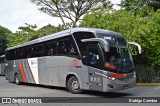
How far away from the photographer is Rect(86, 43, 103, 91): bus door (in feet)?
42.0

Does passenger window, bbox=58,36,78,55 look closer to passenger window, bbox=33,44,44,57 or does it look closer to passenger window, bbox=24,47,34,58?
passenger window, bbox=33,44,44,57

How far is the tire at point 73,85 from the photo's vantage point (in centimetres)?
1429

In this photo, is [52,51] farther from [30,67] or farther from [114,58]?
[114,58]

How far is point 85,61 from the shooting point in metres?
13.5

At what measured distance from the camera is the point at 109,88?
1256 cm

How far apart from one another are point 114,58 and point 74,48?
2351 millimetres

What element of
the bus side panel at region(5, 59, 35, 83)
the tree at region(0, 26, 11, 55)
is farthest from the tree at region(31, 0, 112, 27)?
the tree at region(0, 26, 11, 55)

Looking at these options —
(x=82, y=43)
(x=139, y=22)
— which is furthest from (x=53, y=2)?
(x=82, y=43)

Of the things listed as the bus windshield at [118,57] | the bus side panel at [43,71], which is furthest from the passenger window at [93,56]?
the bus side panel at [43,71]

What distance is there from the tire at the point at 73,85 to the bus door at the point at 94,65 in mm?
1146

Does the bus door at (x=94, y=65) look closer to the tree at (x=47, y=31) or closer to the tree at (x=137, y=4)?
the tree at (x=137, y=4)

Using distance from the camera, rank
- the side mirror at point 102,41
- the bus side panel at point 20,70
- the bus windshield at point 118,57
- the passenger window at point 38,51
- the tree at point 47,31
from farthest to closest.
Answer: the tree at point 47,31 < the bus side panel at point 20,70 < the passenger window at point 38,51 < the bus windshield at point 118,57 < the side mirror at point 102,41

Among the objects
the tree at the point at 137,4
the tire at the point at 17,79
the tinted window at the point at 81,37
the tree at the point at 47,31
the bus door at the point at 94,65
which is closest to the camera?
the bus door at the point at 94,65

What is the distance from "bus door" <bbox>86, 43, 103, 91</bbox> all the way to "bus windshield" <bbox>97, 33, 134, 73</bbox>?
17.4 inches
